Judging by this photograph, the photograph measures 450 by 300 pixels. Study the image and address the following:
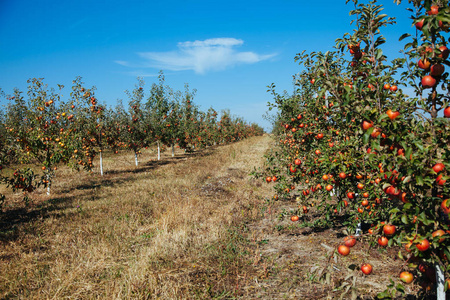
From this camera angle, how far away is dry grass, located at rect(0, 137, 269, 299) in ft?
13.0

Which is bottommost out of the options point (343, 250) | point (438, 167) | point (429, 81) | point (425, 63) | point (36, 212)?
point (36, 212)

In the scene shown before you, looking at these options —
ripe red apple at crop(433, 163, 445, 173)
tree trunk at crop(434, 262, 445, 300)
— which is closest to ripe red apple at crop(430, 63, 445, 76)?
ripe red apple at crop(433, 163, 445, 173)

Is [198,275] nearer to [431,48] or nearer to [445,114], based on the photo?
[445,114]

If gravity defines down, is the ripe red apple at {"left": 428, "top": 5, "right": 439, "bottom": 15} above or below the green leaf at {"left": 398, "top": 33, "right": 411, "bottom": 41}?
above

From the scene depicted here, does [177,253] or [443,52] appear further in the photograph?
[177,253]

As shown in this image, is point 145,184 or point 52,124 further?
point 145,184

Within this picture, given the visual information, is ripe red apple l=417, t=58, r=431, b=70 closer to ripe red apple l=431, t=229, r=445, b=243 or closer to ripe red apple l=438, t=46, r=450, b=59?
ripe red apple l=438, t=46, r=450, b=59

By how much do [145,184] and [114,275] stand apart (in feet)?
24.8

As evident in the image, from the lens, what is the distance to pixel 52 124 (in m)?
10.5

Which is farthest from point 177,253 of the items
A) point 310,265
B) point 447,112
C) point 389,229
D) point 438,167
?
point 447,112

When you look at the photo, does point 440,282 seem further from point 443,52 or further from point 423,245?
point 443,52

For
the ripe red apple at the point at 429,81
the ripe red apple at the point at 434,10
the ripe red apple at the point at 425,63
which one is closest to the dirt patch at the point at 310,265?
the ripe red apple at the point at 429,81

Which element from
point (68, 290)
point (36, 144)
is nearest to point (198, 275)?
point (68, 290)

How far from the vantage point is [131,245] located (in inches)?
218
